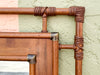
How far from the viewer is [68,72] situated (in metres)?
0.72

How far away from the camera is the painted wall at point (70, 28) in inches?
26.8

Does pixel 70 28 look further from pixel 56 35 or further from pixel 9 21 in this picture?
pixel 9 21

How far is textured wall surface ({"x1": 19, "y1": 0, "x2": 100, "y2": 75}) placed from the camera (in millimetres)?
681

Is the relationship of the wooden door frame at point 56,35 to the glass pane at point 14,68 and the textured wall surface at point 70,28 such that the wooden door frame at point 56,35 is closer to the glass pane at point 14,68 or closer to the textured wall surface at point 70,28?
the textured wall surface at point 70,28

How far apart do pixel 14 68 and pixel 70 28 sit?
→ 1.48 ft

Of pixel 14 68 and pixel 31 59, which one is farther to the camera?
pixel 14 68

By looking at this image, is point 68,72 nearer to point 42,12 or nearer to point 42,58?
point 42,58

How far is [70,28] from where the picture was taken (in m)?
0.70

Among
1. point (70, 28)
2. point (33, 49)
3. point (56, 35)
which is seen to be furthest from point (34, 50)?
point (70, 28)

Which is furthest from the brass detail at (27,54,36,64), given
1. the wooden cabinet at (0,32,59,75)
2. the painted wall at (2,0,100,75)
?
the painted wall at (2,0,100,75)

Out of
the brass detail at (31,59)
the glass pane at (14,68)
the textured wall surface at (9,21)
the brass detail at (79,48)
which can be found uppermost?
the textured wall surface at (9,21)

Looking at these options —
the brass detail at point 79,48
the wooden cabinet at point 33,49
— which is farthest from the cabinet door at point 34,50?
the brass detail at point 79,48

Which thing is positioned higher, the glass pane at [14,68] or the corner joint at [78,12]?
the corner joint at [78,12]

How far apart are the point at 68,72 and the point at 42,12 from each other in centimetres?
42
